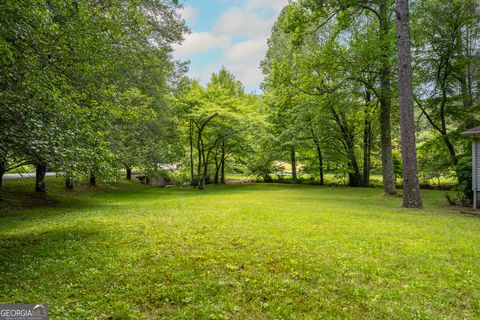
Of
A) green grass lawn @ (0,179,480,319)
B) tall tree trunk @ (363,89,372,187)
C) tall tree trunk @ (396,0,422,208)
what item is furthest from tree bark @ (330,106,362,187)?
green grass lawn @ (0,179,480,319)

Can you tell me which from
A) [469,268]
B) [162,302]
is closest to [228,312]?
[162,302]

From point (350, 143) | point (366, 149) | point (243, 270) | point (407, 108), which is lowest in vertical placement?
point (243, 270)

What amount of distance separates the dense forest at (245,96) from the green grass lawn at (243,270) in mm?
1477

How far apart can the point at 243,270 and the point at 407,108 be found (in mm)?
8625

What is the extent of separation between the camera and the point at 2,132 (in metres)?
3.83

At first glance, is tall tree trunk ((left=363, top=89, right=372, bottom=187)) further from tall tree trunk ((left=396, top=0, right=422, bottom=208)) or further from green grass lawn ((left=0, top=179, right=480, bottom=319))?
green grass lawn ((left=0, top=179, right=480, bottom=319))

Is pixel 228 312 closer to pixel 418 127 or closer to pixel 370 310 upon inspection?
pixel 370 310

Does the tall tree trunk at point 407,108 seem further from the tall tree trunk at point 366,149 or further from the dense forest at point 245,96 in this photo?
the tall tree trunk at point 366,149

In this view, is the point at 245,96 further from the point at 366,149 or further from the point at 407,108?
the point at 407,108

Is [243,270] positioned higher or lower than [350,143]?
lower

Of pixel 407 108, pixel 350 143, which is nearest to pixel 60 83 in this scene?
pixel 407 108

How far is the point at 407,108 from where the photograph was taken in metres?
9.54

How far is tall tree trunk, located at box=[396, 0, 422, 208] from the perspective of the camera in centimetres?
949

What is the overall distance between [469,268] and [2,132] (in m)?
6.78
